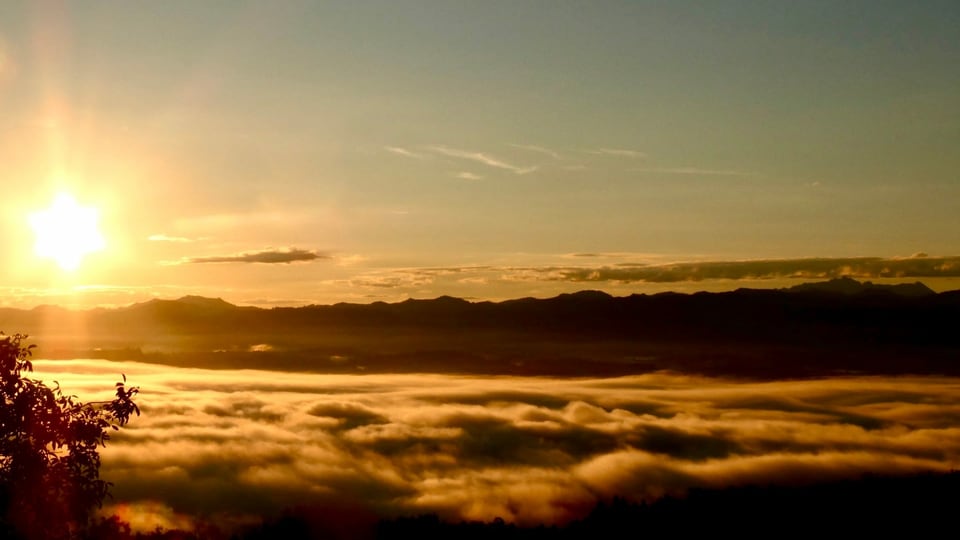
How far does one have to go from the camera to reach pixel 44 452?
102 ft

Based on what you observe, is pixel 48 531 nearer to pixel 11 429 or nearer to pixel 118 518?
pixel 11 429

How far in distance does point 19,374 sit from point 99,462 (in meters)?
3.98

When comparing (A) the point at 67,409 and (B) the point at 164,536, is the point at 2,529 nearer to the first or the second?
(A) the point at 67,409

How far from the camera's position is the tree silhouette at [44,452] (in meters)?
30.3

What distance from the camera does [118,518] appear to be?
3991cm

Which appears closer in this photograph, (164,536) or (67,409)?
(67,409)

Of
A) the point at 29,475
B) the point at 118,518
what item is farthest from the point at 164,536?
the point at 29,475

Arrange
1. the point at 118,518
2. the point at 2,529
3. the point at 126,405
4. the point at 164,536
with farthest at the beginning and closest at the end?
the point at 164,536 < the point at 118,518 < the point at 126,405 < the point at 2,529

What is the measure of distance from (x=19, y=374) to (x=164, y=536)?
443 feet

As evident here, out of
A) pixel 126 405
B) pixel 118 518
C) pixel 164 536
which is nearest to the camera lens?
pixel 126 405

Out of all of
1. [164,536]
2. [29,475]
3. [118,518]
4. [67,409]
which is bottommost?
[164,536]

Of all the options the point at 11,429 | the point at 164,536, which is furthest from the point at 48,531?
the point at 164,536

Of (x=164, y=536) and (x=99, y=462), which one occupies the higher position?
(x=99, y=462)

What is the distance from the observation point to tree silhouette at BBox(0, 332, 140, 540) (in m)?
30.3
